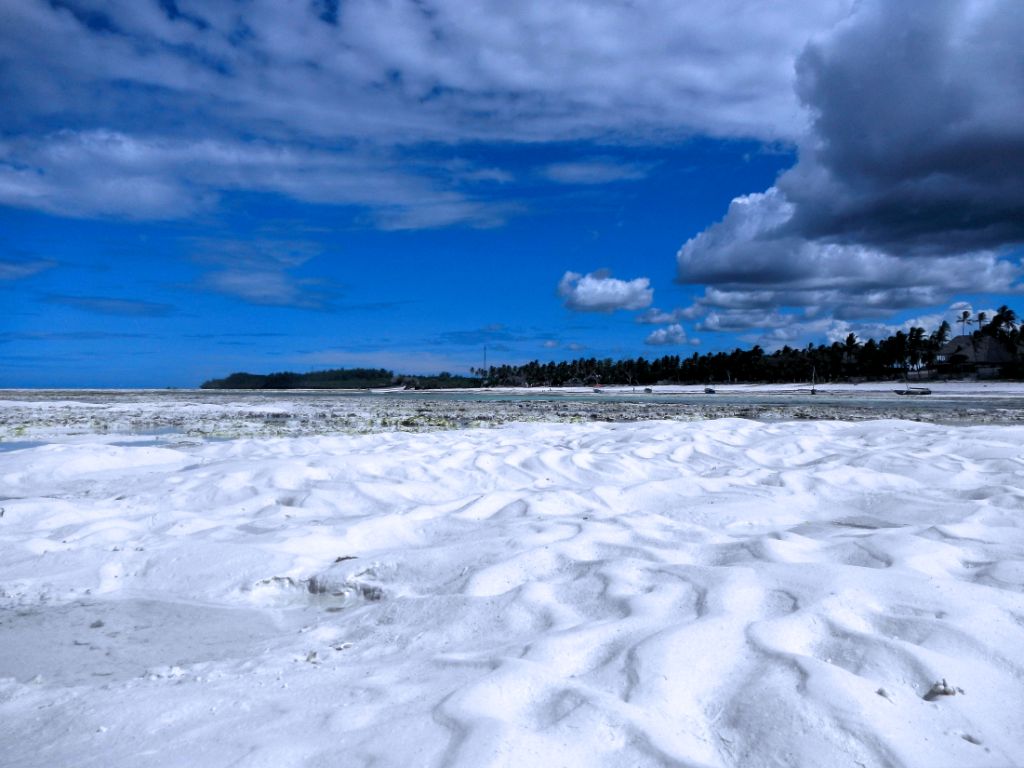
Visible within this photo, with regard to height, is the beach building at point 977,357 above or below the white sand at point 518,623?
above

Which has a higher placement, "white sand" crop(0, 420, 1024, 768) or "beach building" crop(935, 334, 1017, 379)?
"beach building" crop(935, 334, 1017, 379)

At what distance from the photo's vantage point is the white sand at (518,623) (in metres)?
2.19

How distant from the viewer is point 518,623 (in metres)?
3.31

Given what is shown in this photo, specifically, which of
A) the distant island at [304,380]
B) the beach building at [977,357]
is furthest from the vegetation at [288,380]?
the beach building at [977,357]

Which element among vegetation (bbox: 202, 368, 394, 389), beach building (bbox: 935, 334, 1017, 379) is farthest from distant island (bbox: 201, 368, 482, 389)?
beach building (bbox: 935, 334, 1017, 379)

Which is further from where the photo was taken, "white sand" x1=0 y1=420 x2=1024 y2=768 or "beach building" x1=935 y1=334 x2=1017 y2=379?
"beach building" x1=935 y1=334 x2=1017 y2=379

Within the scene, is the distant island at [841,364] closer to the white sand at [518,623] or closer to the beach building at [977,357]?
the beach building at [977,357]

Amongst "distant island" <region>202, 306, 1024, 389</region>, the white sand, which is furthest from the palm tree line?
the white sand

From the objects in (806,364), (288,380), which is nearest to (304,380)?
(288,380)

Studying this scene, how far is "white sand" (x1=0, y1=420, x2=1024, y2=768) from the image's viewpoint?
2.19 m

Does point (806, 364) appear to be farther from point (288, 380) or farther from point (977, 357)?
point (288, 380)

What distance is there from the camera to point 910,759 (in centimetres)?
201

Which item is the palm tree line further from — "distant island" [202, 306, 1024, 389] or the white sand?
the white sand

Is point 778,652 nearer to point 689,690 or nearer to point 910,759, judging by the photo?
point 689,690
